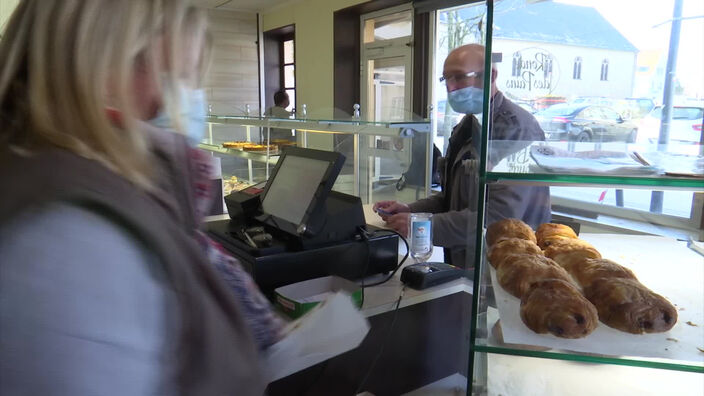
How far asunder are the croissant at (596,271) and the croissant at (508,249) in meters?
0.08

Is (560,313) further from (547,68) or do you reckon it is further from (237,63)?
(237,63)

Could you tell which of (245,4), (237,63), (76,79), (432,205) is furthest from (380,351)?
(237,63)

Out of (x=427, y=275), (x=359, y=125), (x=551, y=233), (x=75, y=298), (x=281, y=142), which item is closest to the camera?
(x=75, y=298)

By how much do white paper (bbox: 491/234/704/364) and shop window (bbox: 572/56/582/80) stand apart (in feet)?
1.36

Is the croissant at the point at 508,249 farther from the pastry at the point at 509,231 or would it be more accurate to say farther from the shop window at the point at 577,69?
the shop window at the point at 577,69

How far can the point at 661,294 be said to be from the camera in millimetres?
887

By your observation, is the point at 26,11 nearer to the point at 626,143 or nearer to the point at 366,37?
the point at 626,143

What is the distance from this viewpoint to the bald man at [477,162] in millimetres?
875

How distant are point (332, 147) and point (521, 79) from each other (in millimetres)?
1725

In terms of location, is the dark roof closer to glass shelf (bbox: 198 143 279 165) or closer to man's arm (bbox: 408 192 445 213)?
man's arm (bbox: 408 192 445 213)

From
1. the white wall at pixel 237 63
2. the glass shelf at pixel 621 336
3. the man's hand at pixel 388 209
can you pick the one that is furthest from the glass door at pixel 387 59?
the glass shelf at pixel 621 336

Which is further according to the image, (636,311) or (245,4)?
(245,4)

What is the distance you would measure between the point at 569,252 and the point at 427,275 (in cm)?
44

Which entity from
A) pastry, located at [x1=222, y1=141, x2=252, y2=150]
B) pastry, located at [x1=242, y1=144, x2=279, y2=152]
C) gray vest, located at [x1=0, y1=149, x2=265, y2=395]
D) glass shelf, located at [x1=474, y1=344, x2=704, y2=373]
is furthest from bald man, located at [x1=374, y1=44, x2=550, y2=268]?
pastry, located at [x1=222, y1=141, x2=252, y2=150]
